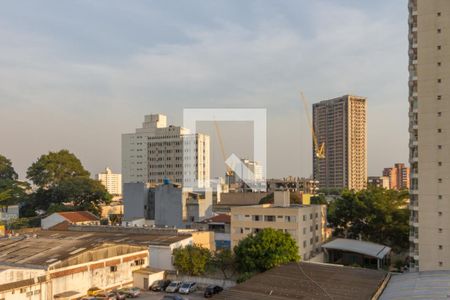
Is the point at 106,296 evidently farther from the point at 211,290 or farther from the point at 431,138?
the point at 431,138

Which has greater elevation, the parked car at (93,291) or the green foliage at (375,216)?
the green foliage at (375,216)

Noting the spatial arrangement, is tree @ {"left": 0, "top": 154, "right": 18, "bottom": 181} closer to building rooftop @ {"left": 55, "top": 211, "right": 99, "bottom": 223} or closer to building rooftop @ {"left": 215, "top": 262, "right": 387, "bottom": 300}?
building rooftop @ {"left": 55, "top": 211, "right": 99, "bottom": 223}

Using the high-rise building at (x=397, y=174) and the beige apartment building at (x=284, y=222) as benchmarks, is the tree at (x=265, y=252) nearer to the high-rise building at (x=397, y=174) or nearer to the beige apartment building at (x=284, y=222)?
the beige apartment building at (x=284, y=222)

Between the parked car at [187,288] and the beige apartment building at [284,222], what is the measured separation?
960 cm

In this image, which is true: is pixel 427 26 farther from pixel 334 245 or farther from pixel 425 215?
pixel 334 245

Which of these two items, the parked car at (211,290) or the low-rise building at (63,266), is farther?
the parked car at (211,290)

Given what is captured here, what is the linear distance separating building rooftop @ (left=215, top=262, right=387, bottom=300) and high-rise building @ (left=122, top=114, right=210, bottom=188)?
67.6 m

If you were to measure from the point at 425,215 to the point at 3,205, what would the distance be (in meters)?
50.7

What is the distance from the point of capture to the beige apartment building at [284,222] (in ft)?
98.3

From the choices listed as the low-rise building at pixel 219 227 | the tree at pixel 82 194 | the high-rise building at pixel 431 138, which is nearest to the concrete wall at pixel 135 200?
the low-rise building at pixel 219 227

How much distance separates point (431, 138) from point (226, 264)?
1461 centimetres

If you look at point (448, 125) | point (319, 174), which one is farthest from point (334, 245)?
point (319, 174)

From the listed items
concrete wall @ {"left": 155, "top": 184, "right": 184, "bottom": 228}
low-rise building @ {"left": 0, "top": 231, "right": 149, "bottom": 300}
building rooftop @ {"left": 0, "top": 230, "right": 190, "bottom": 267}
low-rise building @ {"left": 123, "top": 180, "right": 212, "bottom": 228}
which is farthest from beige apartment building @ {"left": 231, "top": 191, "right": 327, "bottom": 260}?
concrete wall @ {"left": 155, "top": 184, "right": 184, "bottom": 228}

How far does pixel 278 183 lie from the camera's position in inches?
3661
